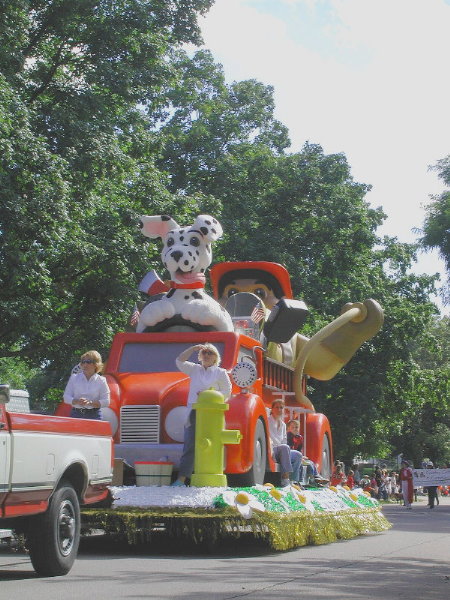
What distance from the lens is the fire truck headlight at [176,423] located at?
41.1 ft

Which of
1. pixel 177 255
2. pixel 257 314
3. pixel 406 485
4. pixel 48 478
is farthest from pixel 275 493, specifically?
pixel 406 485

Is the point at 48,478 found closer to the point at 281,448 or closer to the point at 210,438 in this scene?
the point at 210,438

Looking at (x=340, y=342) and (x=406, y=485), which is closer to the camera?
(x=340, y=342)

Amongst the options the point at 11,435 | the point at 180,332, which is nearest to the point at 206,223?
the point at 180,332

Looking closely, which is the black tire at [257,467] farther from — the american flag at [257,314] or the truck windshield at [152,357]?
the american flag at [257,314]

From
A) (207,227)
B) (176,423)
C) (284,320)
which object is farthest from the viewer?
(284,320)

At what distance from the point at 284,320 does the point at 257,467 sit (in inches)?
124

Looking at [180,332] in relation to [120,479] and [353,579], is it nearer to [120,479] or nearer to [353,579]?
[120,479]

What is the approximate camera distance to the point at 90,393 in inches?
448

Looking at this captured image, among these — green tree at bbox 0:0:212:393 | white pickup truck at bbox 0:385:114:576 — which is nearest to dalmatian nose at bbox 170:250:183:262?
white pickup truck at bbox 0:385:114:576

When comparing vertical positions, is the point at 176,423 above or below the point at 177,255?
below

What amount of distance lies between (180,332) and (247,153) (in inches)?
1025

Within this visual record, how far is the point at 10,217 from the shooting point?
2027 cm

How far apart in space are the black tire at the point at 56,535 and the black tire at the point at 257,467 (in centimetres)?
355
